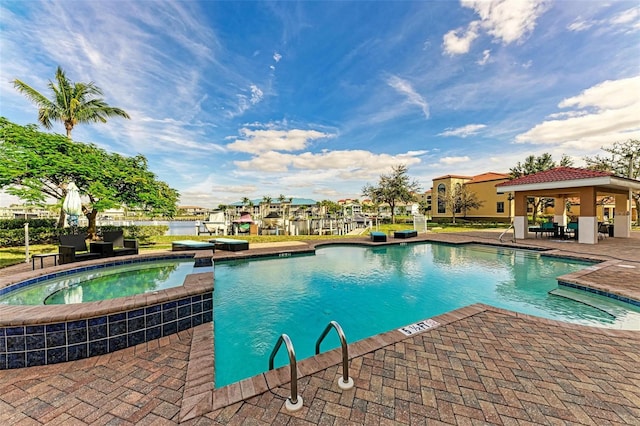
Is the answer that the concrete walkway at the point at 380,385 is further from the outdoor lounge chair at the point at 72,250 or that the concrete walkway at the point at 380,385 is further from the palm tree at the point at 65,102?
the palm tree at the point at 65,102

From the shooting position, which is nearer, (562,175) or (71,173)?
(71,173)

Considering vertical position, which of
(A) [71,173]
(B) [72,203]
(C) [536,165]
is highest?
(C) [536,165]

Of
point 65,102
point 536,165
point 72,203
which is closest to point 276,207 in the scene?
point 536,165

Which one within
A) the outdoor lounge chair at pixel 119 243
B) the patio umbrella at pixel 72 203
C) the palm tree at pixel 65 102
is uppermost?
the palm tree at pixel 65 102

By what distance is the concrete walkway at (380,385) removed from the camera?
1963mm

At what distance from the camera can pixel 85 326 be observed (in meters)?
2.89

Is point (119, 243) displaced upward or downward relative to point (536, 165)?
downward

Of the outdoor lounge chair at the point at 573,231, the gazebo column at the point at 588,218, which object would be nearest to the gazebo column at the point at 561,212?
the outdoor lounge chair at the point at 573,231

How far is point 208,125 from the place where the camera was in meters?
18.5

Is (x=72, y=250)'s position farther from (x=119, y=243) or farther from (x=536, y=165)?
(x=536, y=165)

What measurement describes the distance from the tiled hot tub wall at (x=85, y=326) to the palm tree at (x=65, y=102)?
605 inches

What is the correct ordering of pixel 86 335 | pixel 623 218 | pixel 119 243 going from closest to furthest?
pixel 86 335
pixel 119 243
pixel 623 218

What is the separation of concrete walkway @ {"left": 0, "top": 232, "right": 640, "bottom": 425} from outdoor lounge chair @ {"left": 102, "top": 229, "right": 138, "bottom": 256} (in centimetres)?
628

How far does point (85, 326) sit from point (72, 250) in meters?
5.36
